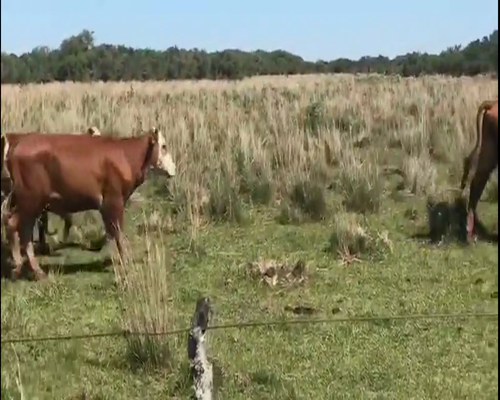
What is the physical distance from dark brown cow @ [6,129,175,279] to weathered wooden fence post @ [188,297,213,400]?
9.90 ft

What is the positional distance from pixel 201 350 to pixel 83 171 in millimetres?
3873

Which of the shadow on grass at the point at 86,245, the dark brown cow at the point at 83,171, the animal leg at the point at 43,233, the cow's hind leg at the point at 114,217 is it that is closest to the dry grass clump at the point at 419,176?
the dark brown cow at the point at 83,171

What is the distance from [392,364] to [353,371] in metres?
0.25

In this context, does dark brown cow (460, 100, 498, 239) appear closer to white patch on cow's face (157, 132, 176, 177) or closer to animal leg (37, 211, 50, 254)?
white patch on cow's face (157, 132, 176, 177)

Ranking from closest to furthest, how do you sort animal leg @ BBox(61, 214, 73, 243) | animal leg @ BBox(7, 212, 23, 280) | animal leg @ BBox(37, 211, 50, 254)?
animal leg @ BBox(7, 212, 23, 280)
animal leg @ BBox(37, 211, 50, 254)
animal leg @ BBox(61, 214, 73, 243)

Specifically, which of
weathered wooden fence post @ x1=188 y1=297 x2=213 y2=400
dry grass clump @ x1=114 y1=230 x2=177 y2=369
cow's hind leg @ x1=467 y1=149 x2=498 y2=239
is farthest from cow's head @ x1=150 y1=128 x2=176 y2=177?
weathered wooden fence post @ x1=188 y1=297 x2=213 y2=400

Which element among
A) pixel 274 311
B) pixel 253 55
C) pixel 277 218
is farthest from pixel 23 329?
pixel 253 55

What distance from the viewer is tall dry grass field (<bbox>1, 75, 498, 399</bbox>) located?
450 cm

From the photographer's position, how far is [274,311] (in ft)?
19.2

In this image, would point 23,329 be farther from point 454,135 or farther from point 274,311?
point 454,135

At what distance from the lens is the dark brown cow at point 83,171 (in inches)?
253

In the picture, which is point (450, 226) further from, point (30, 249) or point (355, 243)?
A: point (30, 249)

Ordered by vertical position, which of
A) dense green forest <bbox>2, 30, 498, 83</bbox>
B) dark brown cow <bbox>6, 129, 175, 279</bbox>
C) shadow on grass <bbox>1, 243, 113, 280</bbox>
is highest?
dense green forest <bbox>2, 30, 498, 83</bbox>

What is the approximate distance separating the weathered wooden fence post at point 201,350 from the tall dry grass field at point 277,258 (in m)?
0.67
